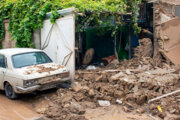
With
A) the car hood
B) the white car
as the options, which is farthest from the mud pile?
the car hood

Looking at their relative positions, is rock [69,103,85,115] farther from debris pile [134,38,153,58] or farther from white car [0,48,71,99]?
debris pile [134,38,153,58]

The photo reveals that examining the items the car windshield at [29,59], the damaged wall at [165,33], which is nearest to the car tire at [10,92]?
the car windshield at [29,59]

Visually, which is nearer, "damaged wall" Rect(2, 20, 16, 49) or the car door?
the car door

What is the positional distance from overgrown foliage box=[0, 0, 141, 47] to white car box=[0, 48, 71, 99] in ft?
6.91

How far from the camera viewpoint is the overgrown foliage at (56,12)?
980cm

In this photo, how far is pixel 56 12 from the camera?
9750mm

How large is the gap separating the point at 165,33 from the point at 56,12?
16.0 feet

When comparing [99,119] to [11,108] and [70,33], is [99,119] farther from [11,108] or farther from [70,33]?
[70,33]

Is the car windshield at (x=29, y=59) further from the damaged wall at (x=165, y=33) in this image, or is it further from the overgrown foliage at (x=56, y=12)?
the damaged wall at (x=165, y=33)

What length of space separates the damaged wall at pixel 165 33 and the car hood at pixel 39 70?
14.3 feet

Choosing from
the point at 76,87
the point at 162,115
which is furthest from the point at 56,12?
the point at 162,115

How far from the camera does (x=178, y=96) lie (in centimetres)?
671

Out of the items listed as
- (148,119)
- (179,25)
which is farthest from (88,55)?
(148,119)

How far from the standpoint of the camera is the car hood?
748 cm
